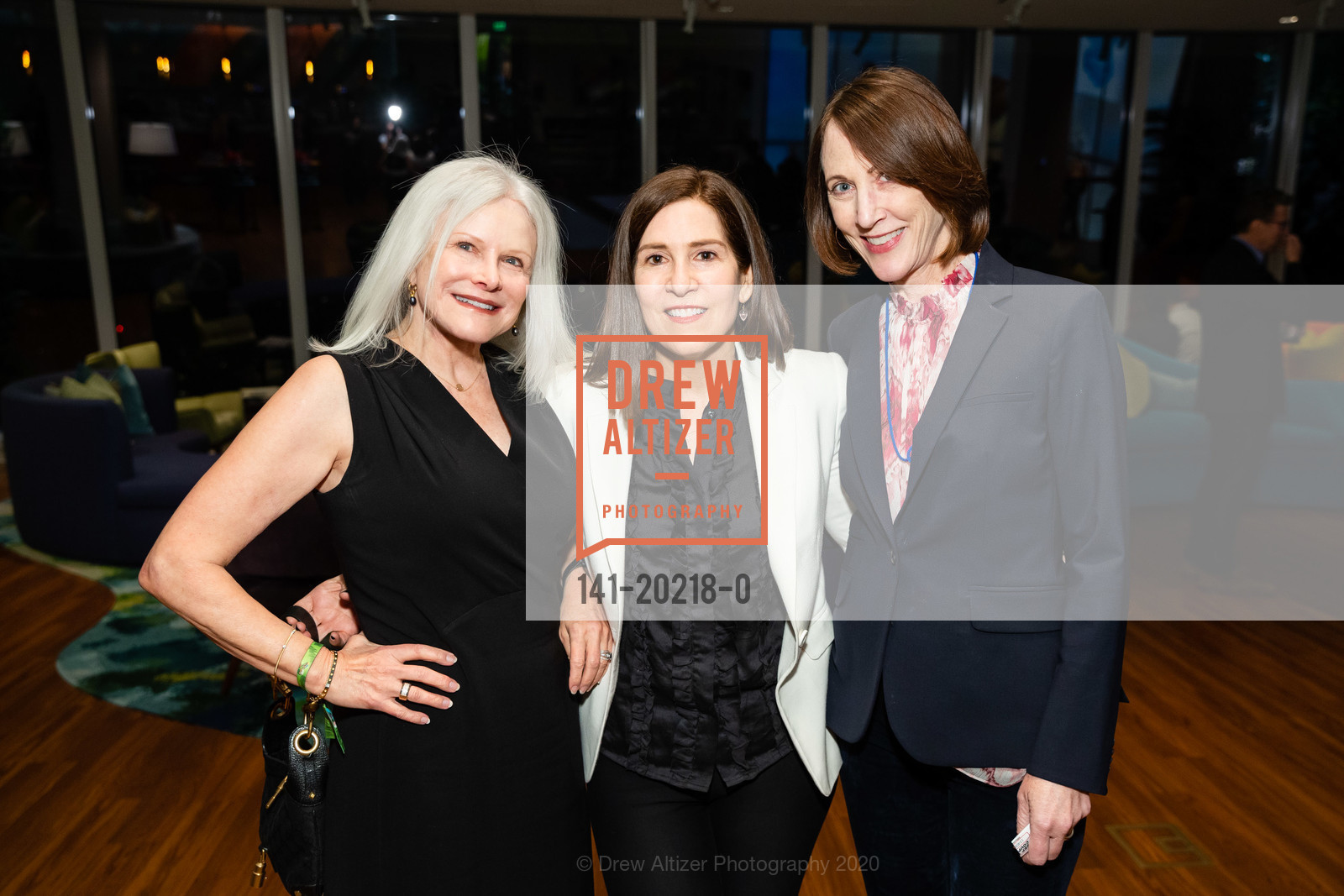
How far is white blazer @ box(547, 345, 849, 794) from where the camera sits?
62.2 inches

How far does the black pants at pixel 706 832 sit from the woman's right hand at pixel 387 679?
0.35 m

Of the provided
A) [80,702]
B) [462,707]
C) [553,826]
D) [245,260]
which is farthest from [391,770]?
[245,260]

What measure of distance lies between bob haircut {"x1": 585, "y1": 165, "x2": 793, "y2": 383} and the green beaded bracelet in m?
0.65

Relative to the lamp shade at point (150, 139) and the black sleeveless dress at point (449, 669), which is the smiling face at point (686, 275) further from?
the lamp shade at point (150, 139)

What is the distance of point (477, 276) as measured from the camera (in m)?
1.56

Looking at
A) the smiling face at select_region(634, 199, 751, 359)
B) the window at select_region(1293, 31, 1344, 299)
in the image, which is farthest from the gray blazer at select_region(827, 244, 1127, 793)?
the window at select_region(1293, 31, 1344, 299)

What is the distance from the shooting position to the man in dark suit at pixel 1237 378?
15.2 feet

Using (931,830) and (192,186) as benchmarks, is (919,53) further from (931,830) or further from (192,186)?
(931,830)

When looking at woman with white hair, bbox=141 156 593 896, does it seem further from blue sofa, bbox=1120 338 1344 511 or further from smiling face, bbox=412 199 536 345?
blue sofa, bbox=1120 338 1344 511

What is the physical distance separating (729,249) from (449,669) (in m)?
0.87

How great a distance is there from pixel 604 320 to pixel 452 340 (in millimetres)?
277

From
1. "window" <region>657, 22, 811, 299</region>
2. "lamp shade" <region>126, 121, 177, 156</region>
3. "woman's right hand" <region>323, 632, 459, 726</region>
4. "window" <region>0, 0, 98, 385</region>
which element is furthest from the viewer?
"window" <region>657, 22, 811, 299</region>

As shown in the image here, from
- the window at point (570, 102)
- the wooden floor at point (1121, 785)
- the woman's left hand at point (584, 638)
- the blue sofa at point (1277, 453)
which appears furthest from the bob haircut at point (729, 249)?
the window at point (570, 102)

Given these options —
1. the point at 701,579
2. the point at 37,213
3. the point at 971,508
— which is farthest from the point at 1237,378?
the point at 37,213
